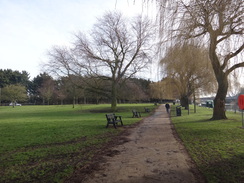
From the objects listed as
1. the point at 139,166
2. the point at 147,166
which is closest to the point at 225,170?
the point at 147,166

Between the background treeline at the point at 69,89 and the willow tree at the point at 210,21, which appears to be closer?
the willow tree at the point at 210,21

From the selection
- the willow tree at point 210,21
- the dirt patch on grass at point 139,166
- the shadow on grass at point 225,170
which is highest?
the willow tree at point 210,21

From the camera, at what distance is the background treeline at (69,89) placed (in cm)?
2972

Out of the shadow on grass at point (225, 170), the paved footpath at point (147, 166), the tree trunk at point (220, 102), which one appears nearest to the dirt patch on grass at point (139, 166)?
the paved footpath at point (147, 166)

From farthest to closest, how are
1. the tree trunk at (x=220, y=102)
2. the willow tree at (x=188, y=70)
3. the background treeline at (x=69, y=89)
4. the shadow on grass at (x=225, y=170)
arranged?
the background treeline at (x=69, y=89)
the tree trunk at (x=220, y=102)
the willow tree at (x=188, y=70)
the shadow on grass at (x=225, y=170)

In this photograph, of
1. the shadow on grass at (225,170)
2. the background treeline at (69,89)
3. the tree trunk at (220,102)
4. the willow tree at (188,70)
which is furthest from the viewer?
the background treeline at (69,89)

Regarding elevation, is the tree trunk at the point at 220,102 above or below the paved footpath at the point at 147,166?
above

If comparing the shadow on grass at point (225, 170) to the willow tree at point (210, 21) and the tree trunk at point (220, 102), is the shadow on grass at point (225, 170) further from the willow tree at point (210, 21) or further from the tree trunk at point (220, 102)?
the tree trunk at point (220, 102)

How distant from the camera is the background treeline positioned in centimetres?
2972

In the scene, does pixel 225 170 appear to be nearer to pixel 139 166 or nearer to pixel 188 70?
pixel 139 166

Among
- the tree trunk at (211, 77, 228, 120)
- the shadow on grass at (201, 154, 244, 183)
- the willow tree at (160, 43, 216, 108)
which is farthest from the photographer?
the tree trunk at (211, 77, 228, 120)

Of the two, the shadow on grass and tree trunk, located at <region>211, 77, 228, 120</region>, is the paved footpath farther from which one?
tree trunk, located at <region>211, 77, 228, 120</region>

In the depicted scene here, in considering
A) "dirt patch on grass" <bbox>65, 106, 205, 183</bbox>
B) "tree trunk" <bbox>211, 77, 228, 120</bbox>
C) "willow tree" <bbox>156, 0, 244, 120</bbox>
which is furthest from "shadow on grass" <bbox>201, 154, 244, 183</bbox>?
"tree trunk" <bbox>211, 77, 228, 120</bbox>

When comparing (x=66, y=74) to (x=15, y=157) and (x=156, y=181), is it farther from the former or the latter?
(x=156, y=181)
